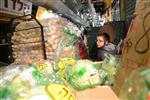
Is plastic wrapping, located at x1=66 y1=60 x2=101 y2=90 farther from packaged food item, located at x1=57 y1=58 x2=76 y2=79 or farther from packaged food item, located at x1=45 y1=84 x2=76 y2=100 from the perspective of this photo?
packaged food item, located at x1=45 y1=84 x2=76 y2=100

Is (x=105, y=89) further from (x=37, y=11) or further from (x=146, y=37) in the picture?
(x=37, y=11)

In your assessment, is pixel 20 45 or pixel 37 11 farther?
pixel 37 11

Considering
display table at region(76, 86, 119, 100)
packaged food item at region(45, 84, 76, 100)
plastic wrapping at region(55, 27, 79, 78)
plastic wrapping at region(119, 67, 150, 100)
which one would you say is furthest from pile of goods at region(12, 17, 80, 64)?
plastic wrapping at region(119, 67, 150, 100)

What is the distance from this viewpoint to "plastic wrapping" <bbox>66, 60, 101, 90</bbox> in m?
1.36

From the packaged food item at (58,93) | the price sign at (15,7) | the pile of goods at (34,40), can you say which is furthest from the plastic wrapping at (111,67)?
the price sign at (15,7)

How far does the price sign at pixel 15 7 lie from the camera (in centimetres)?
192

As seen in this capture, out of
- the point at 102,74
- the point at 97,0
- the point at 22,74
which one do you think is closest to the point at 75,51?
the point at 102,74

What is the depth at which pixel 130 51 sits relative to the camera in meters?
1.27

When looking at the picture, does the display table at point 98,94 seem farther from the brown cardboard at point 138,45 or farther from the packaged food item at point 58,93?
the packaged food item at point 58,93

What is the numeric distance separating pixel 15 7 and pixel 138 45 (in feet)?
3.86

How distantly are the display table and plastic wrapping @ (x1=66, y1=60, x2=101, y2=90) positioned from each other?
31 mm

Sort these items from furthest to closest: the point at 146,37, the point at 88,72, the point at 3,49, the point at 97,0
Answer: the point at 97,0
the point at 3,49
the point at 88,72
the point at 146,37

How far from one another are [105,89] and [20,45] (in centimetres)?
105

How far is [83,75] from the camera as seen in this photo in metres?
1.37
